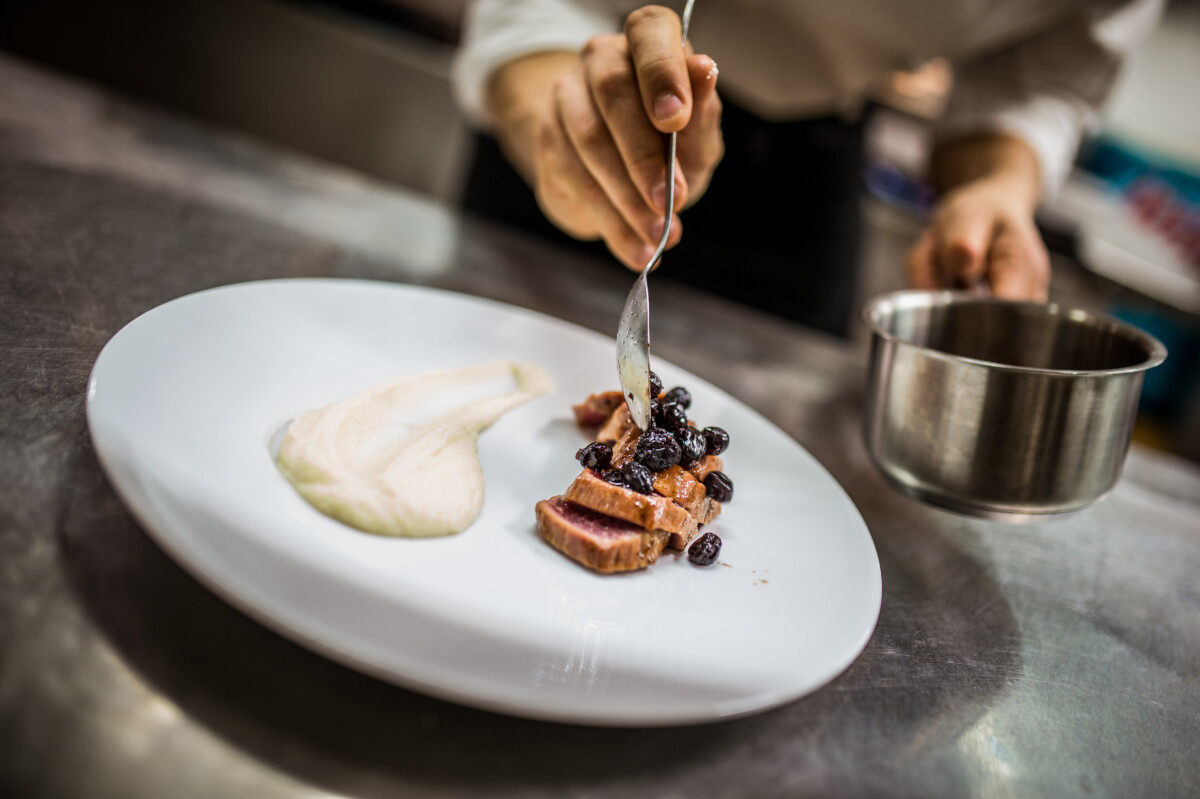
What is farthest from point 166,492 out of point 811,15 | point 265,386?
point 811,15

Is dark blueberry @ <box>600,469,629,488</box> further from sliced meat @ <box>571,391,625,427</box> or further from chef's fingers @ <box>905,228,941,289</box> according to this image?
chef's fingers @ <box>905,228,941,289</box>

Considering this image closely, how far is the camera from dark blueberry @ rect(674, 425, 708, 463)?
0.98 m

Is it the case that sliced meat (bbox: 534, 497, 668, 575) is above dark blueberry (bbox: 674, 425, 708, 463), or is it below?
below

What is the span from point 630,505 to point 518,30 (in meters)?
1.24

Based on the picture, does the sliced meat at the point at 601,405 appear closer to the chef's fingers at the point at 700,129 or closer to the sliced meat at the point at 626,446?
the sliced meat at the point at 626,446

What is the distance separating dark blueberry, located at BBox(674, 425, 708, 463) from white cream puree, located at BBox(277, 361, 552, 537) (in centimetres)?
25

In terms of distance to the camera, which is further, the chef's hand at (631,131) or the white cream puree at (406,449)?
the chef's hand at (631,131)

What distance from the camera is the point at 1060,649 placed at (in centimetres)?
→ 95

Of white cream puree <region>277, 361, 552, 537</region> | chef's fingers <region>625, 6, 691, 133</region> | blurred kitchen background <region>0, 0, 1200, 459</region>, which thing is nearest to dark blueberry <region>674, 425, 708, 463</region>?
white cream puree <region>277, 361, 552, 537</region>

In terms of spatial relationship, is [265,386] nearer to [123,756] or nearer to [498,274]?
[123,756]

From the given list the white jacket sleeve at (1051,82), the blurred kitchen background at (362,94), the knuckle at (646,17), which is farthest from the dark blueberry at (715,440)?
the blurred kitchen background at (362,94)

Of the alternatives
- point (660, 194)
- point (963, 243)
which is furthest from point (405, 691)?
point (963, 243)

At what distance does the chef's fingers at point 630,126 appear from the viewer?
108cm

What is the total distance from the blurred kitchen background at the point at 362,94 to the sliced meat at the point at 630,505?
246 cm
